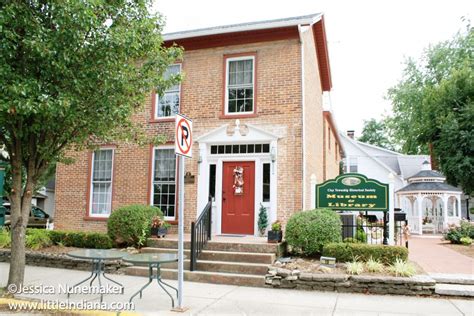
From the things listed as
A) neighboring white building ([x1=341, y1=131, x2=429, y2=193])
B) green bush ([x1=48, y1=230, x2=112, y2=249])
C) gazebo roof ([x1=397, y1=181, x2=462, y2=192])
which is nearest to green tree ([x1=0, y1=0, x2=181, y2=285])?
green bush ([x1=48, y1=230, x2=112, y2=249])

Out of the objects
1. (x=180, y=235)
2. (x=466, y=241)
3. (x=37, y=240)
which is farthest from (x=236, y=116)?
(x=466, y=241)

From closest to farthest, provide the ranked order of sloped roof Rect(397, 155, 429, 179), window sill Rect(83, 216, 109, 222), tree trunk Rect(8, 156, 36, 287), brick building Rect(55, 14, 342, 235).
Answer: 1. tree trunk Rect(8, 156, 36, 287)
2. brick building Rect(55, 14, 342, 235)
3. window sill Rect(83, 216, 109, 222)
4. sloped roof Rect(397, 155, 429, 179)

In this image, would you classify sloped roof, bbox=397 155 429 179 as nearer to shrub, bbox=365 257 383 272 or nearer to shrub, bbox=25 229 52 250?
shrub, bbox=365 257 383 272

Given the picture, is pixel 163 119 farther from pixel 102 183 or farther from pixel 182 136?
pixel 182 136

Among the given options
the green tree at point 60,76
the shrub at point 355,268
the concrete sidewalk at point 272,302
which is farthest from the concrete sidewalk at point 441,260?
the green tree at point 60,76

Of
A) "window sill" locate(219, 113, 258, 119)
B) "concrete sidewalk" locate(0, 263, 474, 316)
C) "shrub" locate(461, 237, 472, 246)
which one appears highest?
"window sill" locate(219, 113, 258, 119)

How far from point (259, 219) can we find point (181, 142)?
18.3 feet

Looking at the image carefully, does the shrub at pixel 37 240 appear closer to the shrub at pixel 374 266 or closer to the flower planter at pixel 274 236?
the flower planter at pixel 274 236

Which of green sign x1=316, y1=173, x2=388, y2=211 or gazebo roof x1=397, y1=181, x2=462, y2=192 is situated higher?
gazebo roof x1=397, y1=181, x2=462, y2=192

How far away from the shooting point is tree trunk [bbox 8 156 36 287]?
23.9 feet

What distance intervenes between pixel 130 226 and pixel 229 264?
3.02 metres

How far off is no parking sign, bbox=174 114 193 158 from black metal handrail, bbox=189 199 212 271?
3.01 m

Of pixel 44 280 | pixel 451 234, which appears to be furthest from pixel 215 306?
pixel 451 234

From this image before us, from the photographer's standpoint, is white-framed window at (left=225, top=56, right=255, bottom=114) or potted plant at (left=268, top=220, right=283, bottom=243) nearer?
potted plant at (left=268, top=220, right=283, bottom=243)
